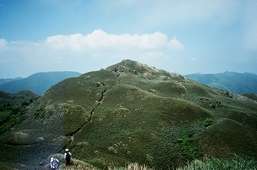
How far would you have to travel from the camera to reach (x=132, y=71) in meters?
154

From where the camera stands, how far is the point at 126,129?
7781 cm

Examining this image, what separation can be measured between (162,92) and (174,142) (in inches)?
1742

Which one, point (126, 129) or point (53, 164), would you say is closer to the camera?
point (53, 164)

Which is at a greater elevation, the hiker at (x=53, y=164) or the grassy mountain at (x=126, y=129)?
the hiker at (x=53, y=164)

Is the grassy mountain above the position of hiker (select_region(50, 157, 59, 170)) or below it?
below

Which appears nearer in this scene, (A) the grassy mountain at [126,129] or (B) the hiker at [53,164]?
(B) the hiker at [53,164]

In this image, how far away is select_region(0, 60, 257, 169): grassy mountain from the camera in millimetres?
65375

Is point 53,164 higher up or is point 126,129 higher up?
point 53,164

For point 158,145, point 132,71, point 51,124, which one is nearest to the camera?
point 158,145

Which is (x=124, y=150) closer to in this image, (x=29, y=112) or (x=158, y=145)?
(x=158, y=145)

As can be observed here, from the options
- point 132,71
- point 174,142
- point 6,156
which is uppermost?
point 132,71

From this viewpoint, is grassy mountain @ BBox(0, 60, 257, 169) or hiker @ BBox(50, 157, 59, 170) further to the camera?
grassy mountain @ BBox(0, 60, 257, 169)

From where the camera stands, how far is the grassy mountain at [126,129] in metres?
65.4

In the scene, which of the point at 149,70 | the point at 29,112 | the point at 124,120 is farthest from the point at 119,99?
the point at 149,70
